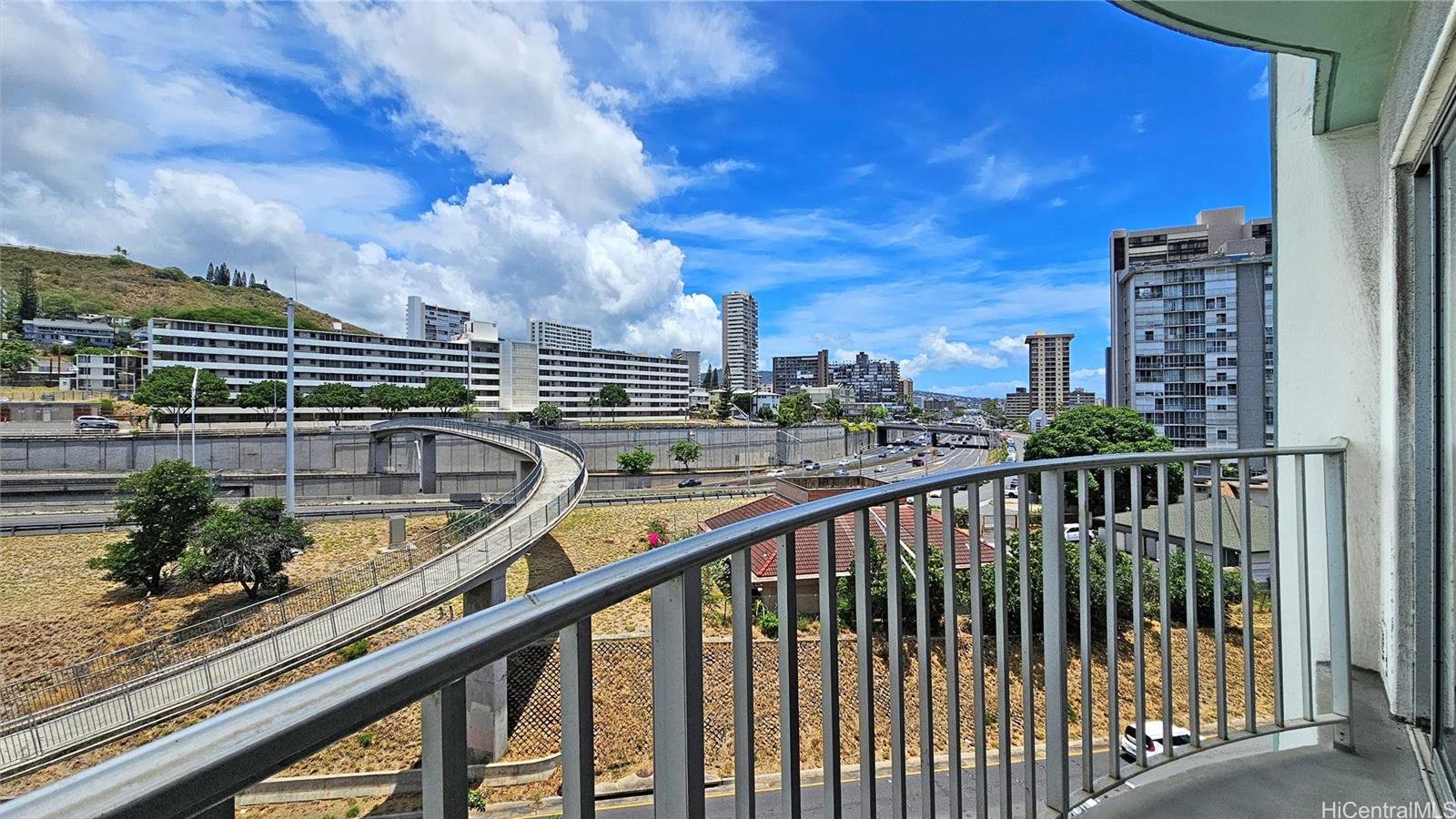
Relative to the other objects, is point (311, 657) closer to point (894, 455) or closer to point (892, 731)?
point (892, 731)

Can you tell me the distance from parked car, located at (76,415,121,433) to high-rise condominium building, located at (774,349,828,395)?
100 meters

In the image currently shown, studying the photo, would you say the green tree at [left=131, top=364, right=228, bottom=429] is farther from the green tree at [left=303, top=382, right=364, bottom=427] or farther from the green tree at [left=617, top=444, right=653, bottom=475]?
the green tree at [left=617, top=444, right=653, bottom=475]

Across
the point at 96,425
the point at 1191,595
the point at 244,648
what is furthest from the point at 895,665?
the point at 96,425

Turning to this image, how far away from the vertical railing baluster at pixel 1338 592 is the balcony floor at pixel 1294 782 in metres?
0.06

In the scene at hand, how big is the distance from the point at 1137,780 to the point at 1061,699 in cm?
44

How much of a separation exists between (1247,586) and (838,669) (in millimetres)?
1477

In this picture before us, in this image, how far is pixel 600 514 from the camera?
762 inches

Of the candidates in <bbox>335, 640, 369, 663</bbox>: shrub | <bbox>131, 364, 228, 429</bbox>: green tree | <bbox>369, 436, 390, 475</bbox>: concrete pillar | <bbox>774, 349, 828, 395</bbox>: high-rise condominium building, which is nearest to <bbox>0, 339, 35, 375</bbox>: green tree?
<bbox>131, 364, 228, 429</bbox>: green tree

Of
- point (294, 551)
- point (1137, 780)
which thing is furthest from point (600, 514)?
point (1137, 780)

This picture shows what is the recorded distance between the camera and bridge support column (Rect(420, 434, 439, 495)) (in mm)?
25695

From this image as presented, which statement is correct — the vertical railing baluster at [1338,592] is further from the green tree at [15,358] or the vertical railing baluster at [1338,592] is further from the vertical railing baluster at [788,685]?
the green tree at [15,358]

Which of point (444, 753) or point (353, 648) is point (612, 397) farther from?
point (444, 753)

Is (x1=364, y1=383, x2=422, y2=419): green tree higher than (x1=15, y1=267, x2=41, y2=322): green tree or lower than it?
lower

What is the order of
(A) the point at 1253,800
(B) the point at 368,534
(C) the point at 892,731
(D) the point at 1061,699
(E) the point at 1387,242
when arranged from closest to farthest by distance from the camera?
(C) the point at 892,731, (D) the point at 1061,699, (A) the point at 1253,800, (E) the point at 1387,242, (B) the point at 368,534
